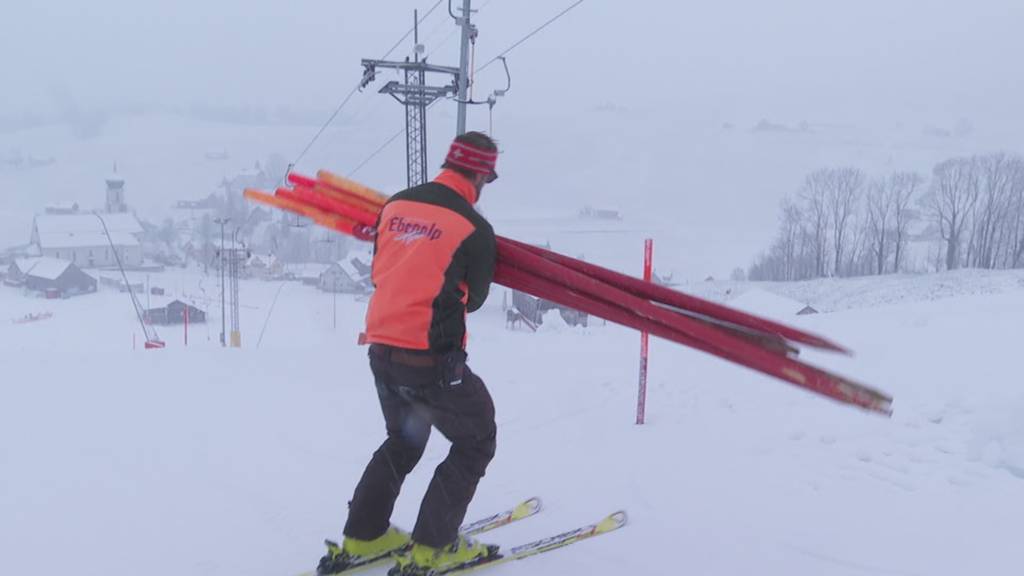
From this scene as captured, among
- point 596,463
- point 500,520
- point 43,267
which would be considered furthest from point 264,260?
point 500,520

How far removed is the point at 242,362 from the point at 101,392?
188cm

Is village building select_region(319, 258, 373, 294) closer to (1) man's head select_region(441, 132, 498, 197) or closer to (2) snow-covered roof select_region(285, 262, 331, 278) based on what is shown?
(2) snow-covered roof select_region(285, 262, 331, 278)

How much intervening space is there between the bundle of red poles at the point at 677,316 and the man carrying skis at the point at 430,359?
0.61 ft

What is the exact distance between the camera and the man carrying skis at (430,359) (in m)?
2.33

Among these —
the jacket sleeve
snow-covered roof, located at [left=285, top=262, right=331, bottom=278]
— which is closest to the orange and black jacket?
the jacket sleeve

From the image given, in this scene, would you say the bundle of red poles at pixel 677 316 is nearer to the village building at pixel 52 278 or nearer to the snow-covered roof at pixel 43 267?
the village building at pixel 52 278

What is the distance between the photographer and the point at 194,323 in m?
38.5

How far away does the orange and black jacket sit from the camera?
7.57 ft

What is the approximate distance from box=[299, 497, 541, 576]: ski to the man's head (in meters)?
1.53

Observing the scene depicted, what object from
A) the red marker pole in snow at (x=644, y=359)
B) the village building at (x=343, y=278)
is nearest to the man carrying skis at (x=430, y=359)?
the red marker pole in snow at (x=644, y=359)

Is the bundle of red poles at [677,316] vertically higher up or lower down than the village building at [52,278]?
higher up

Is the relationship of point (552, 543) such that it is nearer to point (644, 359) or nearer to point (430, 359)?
point (430, 359)

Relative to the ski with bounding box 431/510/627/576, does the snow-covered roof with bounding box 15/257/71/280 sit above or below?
below

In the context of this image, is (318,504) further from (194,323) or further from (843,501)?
(194,323)
